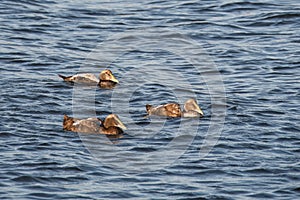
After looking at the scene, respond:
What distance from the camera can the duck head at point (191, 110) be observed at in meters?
14.6

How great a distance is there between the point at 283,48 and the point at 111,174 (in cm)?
812

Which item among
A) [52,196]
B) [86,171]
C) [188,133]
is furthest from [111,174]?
[188,133]

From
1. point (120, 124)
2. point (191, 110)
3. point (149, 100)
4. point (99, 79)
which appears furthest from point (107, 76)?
point (120, 124)

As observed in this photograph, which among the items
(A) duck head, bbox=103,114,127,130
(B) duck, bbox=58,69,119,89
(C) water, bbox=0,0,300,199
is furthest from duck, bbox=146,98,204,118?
(B) duck, bbox=58,69,119,89

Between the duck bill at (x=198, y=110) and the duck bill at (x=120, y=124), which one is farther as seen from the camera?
the duck bill at (x=198, y=110)

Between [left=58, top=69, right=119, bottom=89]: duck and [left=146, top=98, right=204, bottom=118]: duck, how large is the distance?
2104 mm

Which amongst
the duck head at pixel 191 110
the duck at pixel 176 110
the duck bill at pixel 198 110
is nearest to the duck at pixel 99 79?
the duck at pixel 176 110

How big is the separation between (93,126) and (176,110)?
1.60m

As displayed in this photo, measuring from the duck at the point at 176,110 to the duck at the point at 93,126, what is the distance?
0.89m

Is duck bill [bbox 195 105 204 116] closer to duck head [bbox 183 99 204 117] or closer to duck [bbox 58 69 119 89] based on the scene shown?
duck head [bbox 183 99 204 117]

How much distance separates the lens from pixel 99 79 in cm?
1698

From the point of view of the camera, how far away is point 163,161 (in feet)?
42.2

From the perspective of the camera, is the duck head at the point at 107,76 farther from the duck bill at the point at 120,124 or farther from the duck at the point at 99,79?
the duck bill at the point at 120,124

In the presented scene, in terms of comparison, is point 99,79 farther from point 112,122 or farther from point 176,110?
point 112,122
